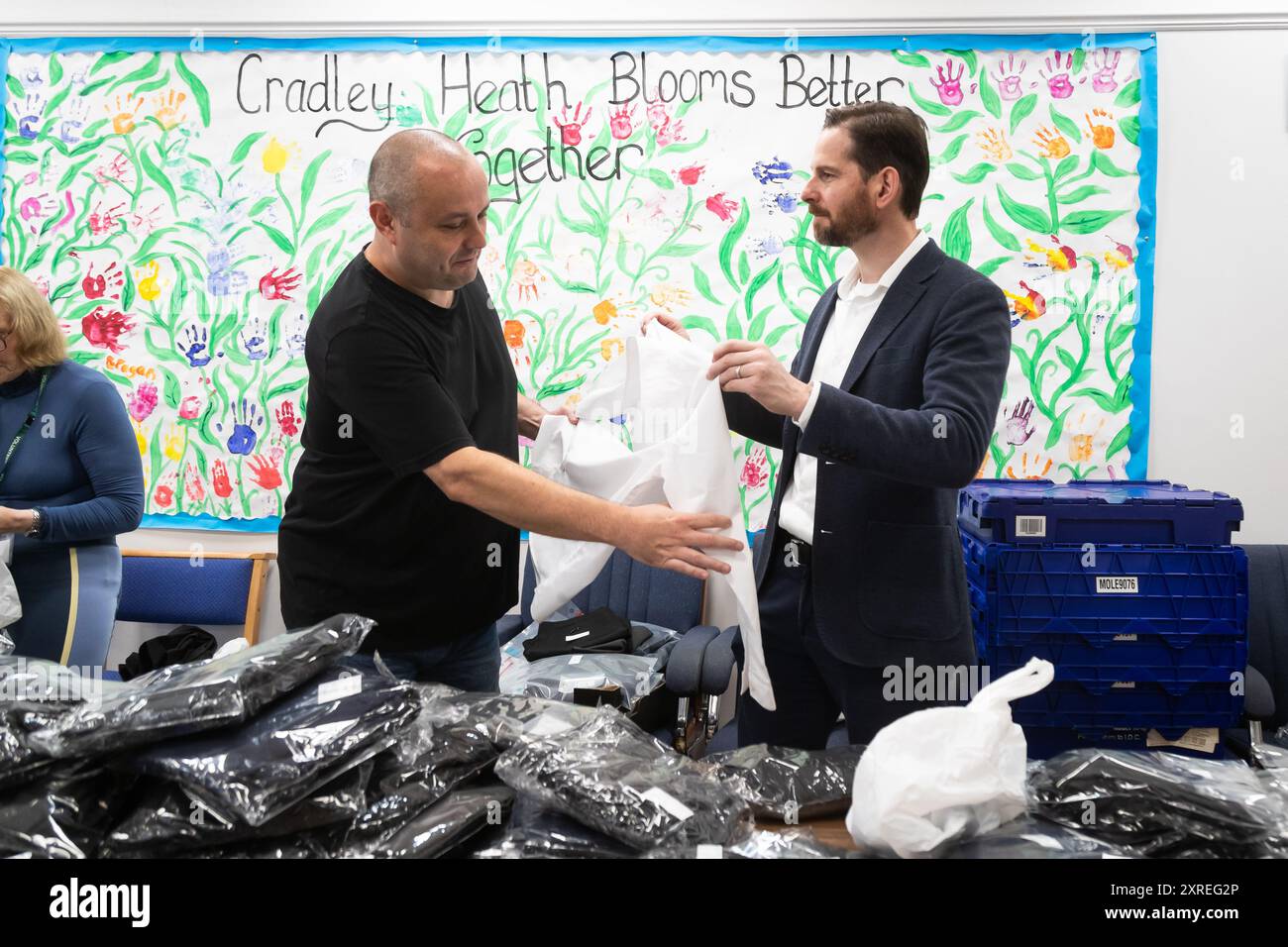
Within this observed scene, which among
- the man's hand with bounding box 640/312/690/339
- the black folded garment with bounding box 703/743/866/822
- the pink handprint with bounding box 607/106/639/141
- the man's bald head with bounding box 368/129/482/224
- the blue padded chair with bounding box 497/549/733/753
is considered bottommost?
the blue padded chair with bounding box 497/549/733/753

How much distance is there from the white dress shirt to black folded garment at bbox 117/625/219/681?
2270mm

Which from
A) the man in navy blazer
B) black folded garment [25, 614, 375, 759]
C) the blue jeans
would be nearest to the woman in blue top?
the blue jeans

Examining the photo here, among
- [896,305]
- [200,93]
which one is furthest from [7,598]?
[200,93]

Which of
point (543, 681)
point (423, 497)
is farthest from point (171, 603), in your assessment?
point (423, 497)

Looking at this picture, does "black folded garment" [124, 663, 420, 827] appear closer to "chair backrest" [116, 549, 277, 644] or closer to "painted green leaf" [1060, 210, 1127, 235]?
"chair backrest" [116, 549, 277, 644]

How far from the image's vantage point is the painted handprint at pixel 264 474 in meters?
3.50

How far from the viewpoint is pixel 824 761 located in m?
1.27

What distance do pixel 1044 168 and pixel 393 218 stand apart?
248 centimetres

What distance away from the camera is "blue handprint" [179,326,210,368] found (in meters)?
3.49

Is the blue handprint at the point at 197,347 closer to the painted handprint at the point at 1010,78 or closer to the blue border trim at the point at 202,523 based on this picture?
the blue border trim at the point at 202,523

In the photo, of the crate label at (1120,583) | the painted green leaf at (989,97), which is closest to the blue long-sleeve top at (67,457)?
the crate label at (1120,583)

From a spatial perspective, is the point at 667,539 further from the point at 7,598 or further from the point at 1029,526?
the point at 7,598

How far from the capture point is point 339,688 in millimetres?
1104
